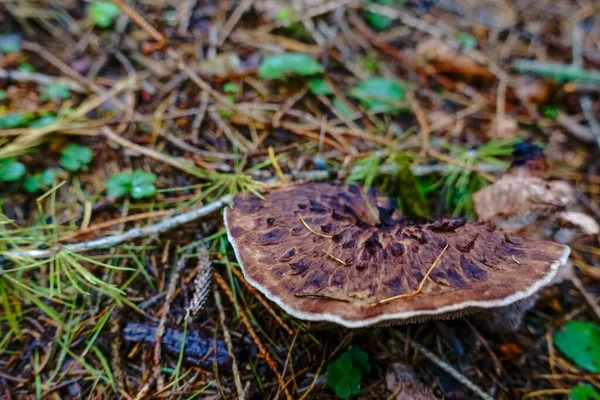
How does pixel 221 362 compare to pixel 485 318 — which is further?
pixel 485 318

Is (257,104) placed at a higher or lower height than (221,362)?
Answer: higher

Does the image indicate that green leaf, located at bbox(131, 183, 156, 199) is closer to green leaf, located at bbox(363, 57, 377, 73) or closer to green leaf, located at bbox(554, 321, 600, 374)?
green leaf, located at bbox(363, 57, 377, 73)

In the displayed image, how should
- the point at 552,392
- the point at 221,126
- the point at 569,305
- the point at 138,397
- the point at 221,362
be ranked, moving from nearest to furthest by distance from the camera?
1. the point at 138,397
2. the point at 221,362
3. the point at 552,392
4. the point at 569,305
5. the point at 221,126

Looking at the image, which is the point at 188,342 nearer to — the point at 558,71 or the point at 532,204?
the point at 532,204

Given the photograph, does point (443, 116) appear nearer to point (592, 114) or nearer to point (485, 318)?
point (592, 114)

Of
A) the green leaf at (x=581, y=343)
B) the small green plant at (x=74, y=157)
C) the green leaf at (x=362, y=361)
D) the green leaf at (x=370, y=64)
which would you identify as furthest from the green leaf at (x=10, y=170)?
the green leaf at (x=581, y=343)

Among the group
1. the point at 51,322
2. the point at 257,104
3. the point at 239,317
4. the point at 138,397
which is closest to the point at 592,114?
the point at 257,104

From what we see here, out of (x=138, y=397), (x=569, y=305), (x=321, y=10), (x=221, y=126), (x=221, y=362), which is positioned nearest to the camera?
(x=138, y=397)

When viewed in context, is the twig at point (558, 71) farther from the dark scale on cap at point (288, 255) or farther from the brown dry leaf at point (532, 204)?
the dark scale on cap at point (288, 255)
